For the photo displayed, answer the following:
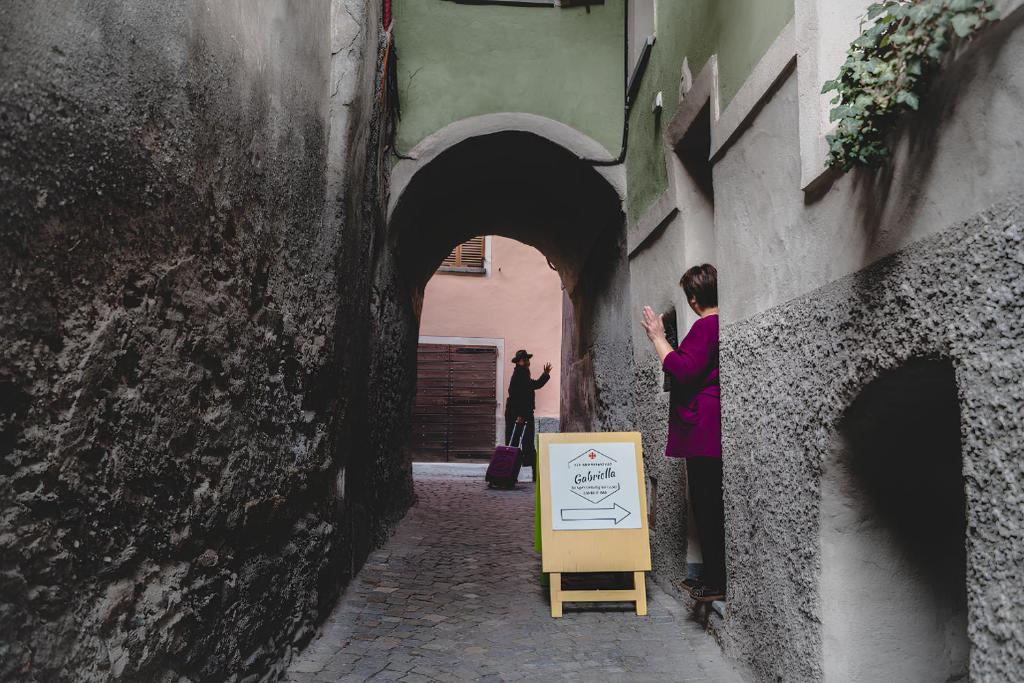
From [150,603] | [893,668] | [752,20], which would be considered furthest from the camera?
[752,20]

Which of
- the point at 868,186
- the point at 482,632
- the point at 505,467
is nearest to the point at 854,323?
the point at 868,186

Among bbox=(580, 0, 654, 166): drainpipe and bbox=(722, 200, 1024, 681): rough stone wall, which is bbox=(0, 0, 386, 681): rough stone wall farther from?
bbox=(580, 0, 654, 166): drainpipe

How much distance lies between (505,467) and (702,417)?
19.2ft

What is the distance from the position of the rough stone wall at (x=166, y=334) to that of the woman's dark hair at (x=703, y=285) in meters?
1.68

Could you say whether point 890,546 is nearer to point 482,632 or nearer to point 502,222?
point 482,632

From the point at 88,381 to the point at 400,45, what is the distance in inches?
192

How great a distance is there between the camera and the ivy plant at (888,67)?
1.73 metres

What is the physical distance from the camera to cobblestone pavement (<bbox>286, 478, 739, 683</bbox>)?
3246 mm

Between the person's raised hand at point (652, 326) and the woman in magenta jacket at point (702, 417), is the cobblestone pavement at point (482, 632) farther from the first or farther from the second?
the person's raised hand at point (652, 326)

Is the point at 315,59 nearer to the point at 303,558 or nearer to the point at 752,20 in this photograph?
the point at 752,20

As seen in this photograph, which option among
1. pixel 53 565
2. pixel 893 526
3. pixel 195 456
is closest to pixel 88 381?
pixel 53 565

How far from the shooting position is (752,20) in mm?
3236

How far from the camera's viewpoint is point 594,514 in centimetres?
417

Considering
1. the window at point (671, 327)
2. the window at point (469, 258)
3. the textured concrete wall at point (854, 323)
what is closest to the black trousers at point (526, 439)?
the window at point (671, 327)
